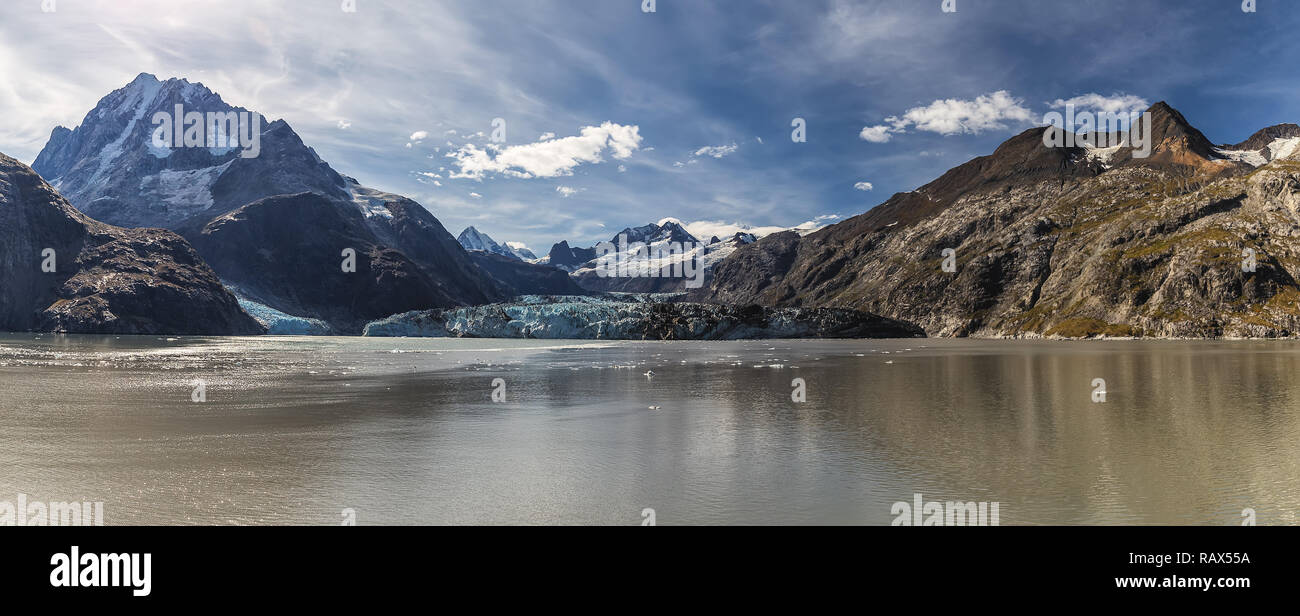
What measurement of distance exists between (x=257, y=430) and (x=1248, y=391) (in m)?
58.0

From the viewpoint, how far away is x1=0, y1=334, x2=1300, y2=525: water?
54.7ft

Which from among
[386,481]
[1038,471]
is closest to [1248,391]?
[1038,471]

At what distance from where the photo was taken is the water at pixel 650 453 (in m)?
16.7

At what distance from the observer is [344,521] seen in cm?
1548

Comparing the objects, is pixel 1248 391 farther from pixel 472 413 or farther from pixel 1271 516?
pixel 472 413

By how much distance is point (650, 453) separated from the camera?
79.2ft

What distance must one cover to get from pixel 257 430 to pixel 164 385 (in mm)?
27647

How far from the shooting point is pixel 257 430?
95.8ft
